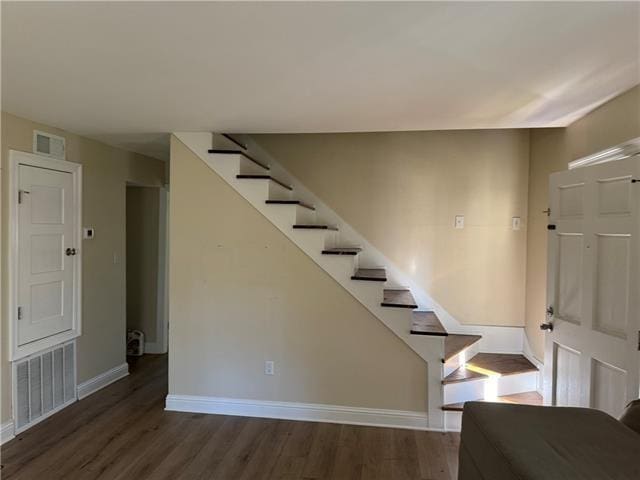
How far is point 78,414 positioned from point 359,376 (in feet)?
7.52

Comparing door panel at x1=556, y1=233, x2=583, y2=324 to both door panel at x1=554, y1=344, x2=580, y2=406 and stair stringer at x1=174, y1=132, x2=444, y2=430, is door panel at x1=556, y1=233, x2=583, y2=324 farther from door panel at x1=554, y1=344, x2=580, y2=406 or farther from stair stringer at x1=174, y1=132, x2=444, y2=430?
stair stringer at x1=174, y1=132, x2=444, y2=430

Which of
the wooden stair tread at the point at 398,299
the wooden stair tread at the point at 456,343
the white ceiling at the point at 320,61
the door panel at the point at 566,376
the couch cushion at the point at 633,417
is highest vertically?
the white ceiling at the point at 320,61

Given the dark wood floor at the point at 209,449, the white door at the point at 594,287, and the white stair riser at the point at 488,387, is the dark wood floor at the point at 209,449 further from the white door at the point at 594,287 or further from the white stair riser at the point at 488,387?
the white door at the point at 594,287

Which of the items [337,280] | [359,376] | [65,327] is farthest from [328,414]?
[65,327]

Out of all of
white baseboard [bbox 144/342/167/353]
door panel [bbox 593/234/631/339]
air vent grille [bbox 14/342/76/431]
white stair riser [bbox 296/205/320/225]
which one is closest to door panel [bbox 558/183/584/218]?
door panel [bbox 593/234/631/339]

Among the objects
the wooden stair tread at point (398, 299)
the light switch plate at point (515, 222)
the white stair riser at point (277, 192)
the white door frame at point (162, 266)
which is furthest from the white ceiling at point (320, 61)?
the white door frame at point (162, 266)

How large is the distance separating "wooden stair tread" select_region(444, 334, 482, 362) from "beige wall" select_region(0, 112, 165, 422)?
3123 millimetres

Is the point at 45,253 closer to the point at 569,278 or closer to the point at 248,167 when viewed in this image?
the point at 248,167

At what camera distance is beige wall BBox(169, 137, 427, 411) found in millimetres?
3143

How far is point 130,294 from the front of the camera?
483 centimetres

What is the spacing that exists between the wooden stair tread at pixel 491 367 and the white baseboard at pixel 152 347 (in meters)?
3.41

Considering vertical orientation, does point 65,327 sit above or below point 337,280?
below

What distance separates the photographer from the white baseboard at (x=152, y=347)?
4.86 metres

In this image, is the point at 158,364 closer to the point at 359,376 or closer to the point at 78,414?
the point at 78,414
